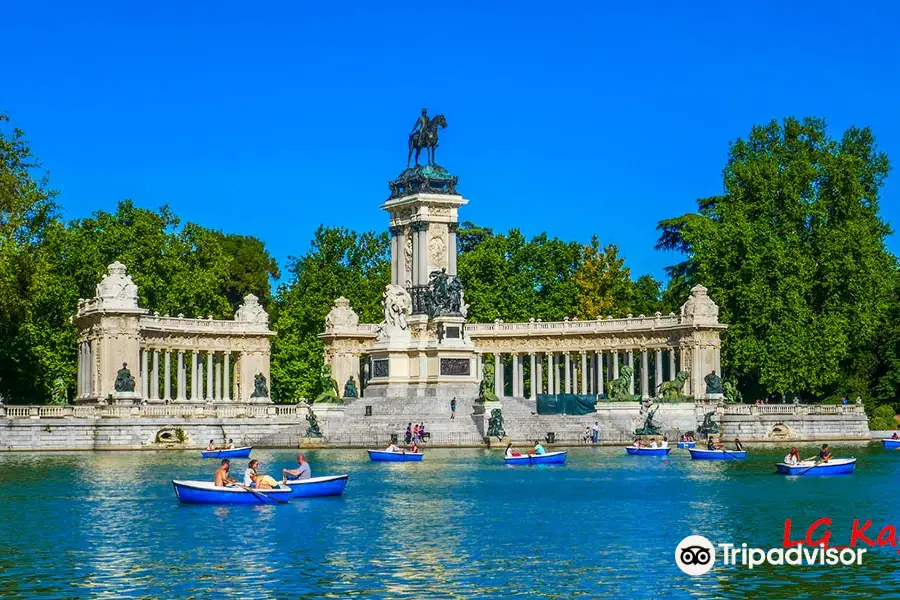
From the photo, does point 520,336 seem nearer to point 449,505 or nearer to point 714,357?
point 714,357

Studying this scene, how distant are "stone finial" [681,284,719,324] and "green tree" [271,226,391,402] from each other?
22.1 metres

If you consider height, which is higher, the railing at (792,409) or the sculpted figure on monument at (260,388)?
the sculpted figure on monument at (260,388)

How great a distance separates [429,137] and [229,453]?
26796 mm

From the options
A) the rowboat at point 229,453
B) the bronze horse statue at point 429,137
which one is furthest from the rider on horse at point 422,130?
the rowboat at point 229,453

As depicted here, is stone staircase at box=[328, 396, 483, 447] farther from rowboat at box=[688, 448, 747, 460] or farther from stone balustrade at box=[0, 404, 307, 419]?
rowboat at box=[688, 448, 747, 460]

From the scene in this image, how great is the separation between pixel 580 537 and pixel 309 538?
6.18m

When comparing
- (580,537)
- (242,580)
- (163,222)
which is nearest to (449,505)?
(580,537)

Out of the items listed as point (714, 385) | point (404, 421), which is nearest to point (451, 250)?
point (404, 421)

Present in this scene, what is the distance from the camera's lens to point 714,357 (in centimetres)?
8906

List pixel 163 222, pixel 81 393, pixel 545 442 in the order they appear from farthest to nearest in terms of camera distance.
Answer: pixel 163 222 → pixel 81 393 → pixel 545 442

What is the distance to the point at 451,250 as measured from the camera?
84.7 m

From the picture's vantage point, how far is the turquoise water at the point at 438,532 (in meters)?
28.8

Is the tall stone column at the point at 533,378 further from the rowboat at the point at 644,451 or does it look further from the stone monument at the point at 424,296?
the rowboat at the point at 644,451

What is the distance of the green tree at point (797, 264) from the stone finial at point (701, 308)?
2.60 metres
